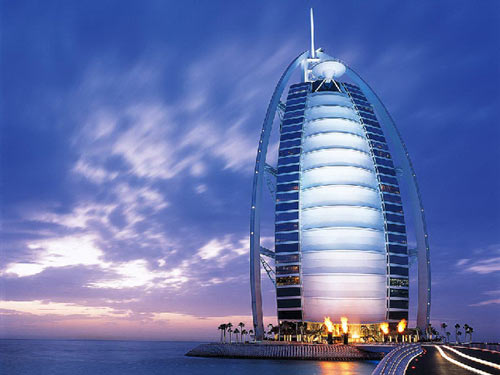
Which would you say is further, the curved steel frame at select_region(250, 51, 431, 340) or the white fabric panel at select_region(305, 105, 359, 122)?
the white fabric panel at select_region(305, 105, 359, 122)

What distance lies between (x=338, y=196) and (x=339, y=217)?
6123mm

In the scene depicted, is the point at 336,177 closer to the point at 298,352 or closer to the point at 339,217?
the point at 339,217

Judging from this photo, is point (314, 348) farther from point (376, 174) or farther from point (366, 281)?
point (376, 174)

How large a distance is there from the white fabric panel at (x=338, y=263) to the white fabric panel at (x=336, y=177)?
781 inches

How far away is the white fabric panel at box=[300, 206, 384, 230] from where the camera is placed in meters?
144

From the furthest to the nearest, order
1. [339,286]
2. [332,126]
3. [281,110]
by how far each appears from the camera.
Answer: [281,110]
[332,126]
[339,286]

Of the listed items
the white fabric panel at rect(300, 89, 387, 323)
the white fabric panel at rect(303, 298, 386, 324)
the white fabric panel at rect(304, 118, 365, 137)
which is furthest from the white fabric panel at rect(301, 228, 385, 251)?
the white fabric panel at rect(304, 118, 365, 137)

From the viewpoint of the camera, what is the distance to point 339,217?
145000 millimetres

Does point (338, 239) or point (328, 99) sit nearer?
point (338, 239)

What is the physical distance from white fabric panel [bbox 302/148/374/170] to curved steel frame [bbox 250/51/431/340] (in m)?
10.5

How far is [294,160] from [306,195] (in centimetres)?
1220

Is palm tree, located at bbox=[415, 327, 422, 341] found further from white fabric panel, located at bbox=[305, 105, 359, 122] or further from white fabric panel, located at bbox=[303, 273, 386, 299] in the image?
white fabric panel, located at bbox=[305, 105, 359, 122]

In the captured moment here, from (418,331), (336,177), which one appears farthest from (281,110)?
(418,331)

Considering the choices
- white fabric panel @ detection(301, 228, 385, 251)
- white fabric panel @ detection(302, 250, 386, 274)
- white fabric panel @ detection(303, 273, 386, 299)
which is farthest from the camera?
white fabric panel @ detection(301, 228, 385, 251)
